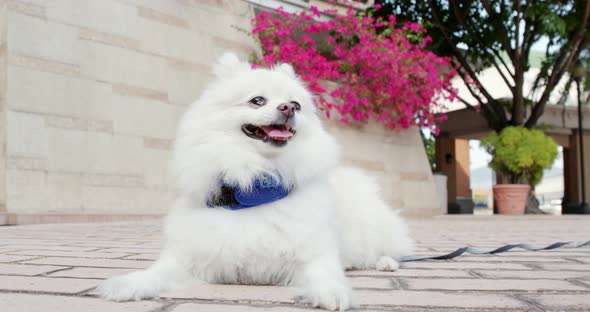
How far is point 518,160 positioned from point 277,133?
42.8ft

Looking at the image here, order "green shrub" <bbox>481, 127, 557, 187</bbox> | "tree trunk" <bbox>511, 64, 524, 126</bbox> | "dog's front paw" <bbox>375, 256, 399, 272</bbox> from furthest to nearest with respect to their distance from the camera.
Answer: "tree trunk" <bbox>511, 64, 524, 126</bbox>
"green shrub" <bbox>481, 127, 557, 187</bbox>
"dog's front paw" <bbox>375, 256, 399, 272</bbox>

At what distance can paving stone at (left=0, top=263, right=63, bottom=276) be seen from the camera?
2.77 meters

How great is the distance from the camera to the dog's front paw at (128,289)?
2.03 m

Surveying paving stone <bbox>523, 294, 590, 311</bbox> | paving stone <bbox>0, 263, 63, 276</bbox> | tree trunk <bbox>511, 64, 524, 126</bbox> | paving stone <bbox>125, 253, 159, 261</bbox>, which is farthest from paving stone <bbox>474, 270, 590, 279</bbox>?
tree trunk <bbox>511, 64, 524, 126</bbox>

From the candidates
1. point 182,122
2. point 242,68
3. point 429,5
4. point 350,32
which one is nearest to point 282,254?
point 182,122

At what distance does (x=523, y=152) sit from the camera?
13.8 m

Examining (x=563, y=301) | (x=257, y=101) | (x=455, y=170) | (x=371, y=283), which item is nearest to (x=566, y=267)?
(x=563, y=301)

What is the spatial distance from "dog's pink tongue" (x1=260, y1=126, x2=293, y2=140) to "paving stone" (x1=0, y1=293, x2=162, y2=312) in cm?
98

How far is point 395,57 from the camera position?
33.3 ft

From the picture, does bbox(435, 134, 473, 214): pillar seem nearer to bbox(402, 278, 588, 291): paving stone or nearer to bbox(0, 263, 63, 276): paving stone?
bbox(402, 278, 588, 291): paving stone

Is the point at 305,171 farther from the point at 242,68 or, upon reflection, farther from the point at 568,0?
the point at 568,0

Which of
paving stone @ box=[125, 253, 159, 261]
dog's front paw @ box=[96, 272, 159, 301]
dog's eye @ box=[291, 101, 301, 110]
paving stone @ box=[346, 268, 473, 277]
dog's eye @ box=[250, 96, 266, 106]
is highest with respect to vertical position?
dog's eye @ box=[250, 96, 266, 106]

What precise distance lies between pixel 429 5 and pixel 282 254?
13188 mm

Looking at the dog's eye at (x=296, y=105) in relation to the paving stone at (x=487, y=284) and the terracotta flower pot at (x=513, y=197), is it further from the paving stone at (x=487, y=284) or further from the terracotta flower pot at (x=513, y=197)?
the terracotta flower pot at (x=513, y=197)
